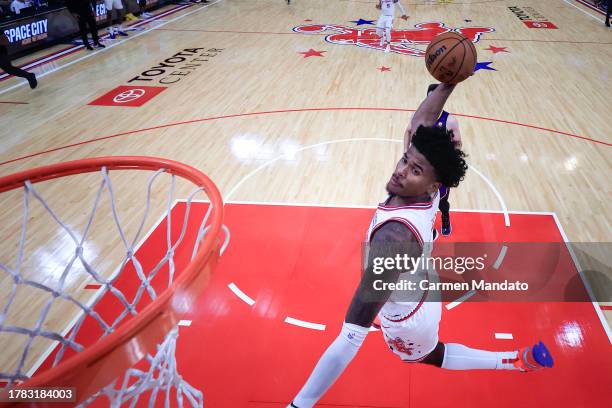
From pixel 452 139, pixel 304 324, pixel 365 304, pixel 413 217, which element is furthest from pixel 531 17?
pixel 365 304

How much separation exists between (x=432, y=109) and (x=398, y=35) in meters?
9.67

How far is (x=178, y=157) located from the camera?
621cm

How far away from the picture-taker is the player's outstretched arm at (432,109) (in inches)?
134

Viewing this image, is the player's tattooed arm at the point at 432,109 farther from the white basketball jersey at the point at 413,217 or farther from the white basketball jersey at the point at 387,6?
the white basketball jersey at the point at 387,6

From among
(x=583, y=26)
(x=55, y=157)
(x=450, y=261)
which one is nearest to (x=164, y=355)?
(x=450, y=261)

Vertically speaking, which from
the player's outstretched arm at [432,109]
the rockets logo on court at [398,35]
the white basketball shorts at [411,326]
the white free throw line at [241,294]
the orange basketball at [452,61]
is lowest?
the white free throw line at [241,294]

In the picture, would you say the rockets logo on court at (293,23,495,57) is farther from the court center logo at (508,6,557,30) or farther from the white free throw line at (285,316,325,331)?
the white free throw line at (285,316,325,331)

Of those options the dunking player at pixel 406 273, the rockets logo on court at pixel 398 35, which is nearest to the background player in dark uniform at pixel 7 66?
the rockets logo on court at pixel 398 35

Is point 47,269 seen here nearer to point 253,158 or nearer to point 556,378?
point 253,158

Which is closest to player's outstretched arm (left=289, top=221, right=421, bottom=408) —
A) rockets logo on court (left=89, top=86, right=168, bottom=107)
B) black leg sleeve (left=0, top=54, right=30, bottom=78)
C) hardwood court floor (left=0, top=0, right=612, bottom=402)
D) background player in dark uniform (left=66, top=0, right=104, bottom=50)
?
hardwood court floor (left=0, top=0, right=612, bottom=402)

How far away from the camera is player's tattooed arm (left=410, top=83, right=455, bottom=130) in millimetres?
3393

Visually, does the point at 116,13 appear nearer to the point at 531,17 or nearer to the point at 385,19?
the point at 385,19

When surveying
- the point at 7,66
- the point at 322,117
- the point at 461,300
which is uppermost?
the point at 7,66

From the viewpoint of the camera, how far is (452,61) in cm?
350
